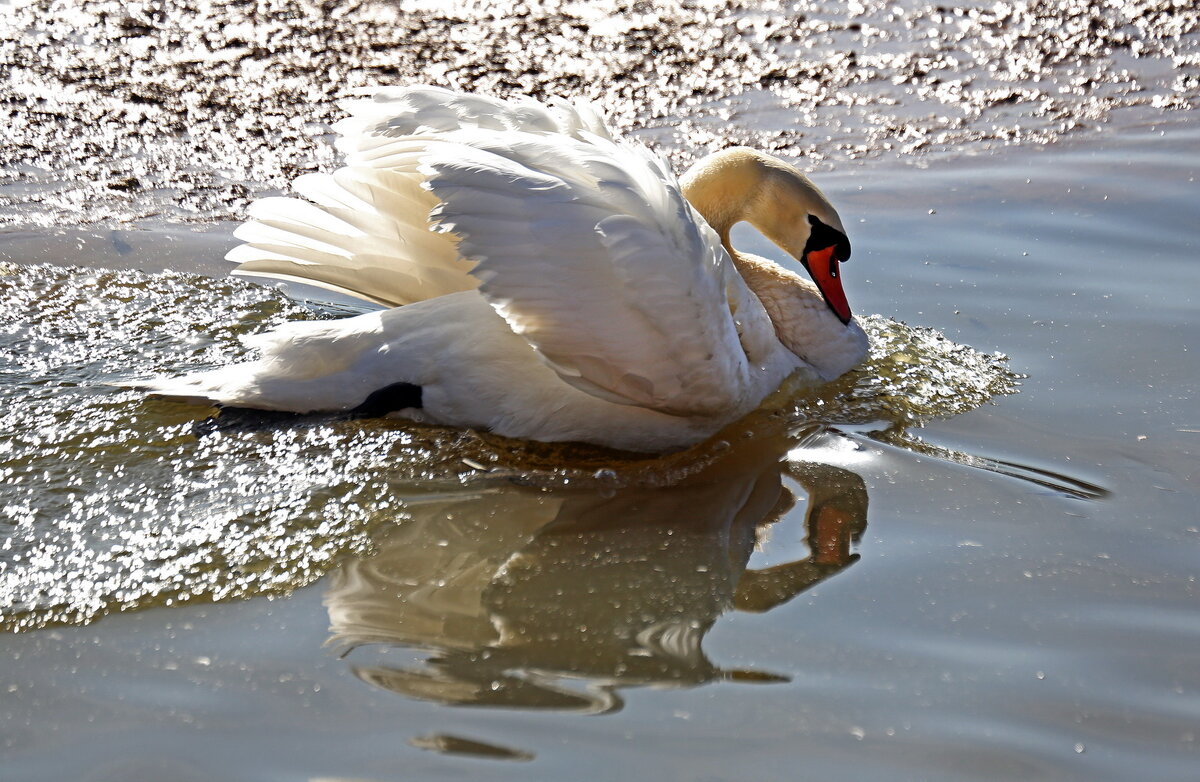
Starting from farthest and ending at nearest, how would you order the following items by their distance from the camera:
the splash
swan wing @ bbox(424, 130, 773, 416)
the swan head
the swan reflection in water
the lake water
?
the swan head < swan wing @ bbox(424, 130, 773, 416) < the splash < the swan reflection in water < the lake water

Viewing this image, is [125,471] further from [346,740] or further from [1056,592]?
[1056,592]

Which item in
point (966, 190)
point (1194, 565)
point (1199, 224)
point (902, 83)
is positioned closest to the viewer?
point (1194, 565)

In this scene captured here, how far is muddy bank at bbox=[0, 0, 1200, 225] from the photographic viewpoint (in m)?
5.95

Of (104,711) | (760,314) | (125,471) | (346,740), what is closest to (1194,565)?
Answer: (760,314)

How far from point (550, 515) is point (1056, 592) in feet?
4.20

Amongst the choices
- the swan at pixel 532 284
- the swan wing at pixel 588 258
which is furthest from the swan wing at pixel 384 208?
the swan wing at pixel 588 258

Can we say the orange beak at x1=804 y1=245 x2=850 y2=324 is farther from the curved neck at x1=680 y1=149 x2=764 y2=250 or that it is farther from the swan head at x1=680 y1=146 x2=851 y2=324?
the curved neck at x1=680 y1=149 x2=764 y2=250

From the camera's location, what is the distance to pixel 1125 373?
433cm

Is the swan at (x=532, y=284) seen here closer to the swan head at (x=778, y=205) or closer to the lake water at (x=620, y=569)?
the swan head at (x=778, y=205)

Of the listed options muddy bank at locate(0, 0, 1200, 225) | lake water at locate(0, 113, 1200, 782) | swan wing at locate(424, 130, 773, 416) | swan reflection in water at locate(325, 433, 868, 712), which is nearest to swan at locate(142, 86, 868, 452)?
swan wing at locate(424, 130, 773, 416)

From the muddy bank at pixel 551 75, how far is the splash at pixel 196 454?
100 centimetres

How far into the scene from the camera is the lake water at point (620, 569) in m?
2.55

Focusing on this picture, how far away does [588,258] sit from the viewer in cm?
351

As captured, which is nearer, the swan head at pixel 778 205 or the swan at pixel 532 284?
the swan at pixel 532 284
